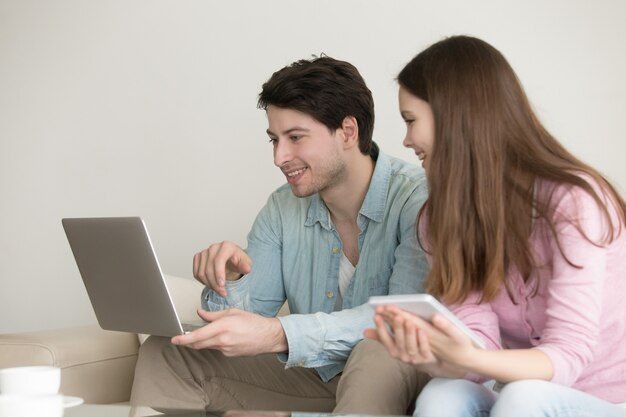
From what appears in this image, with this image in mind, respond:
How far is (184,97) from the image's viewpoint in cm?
337

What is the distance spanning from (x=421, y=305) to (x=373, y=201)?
0.97 m

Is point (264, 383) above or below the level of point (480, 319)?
below

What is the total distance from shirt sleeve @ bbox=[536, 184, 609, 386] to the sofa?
1.31 meters

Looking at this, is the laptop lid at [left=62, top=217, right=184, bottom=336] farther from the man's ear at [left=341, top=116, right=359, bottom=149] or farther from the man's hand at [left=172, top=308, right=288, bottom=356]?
the man's ear at [left=341, top=116, right=359, bottom=149]

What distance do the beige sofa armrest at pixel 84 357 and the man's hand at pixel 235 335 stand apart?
61 cm

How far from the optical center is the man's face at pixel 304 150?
2.43 m

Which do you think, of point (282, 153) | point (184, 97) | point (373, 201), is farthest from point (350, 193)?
point (184, 97)

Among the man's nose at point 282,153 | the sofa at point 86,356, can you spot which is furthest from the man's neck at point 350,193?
the sofa at point 86,356

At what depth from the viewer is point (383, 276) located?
230cm

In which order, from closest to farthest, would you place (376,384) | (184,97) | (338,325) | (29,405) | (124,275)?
(29,405), (376,384), (124,275), (338,325), (184,97)

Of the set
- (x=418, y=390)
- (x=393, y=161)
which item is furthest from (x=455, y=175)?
(x=393, y=161)

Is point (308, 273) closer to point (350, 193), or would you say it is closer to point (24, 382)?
point (350, 193)

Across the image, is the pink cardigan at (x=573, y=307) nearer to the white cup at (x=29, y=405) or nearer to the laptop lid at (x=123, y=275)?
the laptop lid at (x=123, y=275)

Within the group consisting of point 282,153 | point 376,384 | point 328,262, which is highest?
point 282,153
